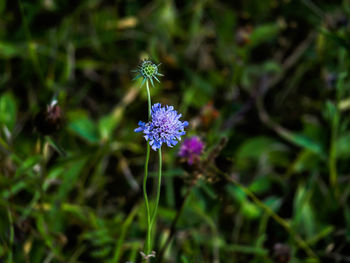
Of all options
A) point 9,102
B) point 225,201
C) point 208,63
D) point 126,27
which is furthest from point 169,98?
point 9,102

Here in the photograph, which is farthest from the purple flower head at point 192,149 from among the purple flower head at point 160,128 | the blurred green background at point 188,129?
the purple flower head at point 160,128

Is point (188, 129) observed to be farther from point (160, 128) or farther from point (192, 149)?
point (160, 128)

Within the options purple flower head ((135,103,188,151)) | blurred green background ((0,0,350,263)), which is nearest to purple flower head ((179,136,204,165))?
blurred green background ((0,0,350,263))

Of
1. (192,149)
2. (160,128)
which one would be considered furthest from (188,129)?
(160,128)

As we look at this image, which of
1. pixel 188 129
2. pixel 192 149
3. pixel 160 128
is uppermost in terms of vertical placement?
pixel 188 129

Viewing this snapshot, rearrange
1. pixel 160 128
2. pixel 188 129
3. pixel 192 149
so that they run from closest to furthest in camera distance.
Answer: pixel 160 128
pixel 192 149
pixel 188 129

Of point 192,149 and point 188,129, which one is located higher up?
point 188,129

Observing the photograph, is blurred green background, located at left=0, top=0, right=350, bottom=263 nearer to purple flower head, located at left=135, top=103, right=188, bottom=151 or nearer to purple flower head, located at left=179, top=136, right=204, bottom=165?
purple flower head, located at left=179, top=136, right=204, bottom=165

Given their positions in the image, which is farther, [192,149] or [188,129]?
[188,129]

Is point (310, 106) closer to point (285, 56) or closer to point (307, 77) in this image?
point (307, 77)
